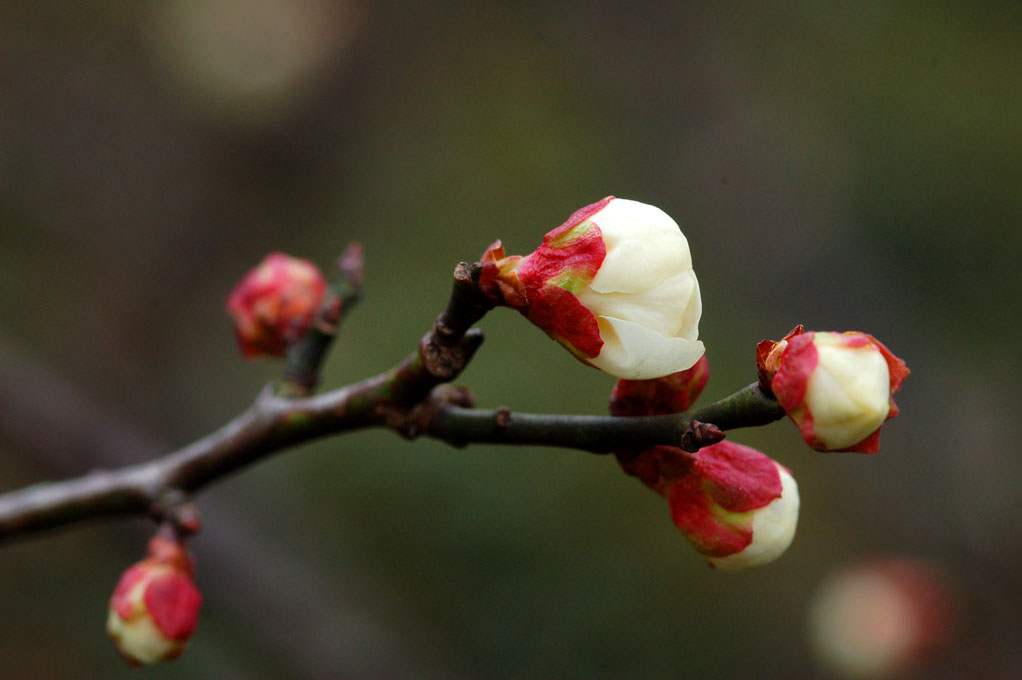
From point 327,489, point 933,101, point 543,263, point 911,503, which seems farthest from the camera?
point 933,101

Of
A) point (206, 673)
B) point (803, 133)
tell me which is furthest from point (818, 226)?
point (206, 673)

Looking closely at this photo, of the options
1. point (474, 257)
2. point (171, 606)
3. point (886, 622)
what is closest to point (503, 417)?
point (171, 606)

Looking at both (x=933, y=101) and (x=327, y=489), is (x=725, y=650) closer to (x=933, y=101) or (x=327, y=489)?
(x=327, y=489)

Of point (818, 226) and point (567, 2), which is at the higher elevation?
point (567, 2)

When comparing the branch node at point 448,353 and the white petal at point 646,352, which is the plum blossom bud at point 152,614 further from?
the white petal at point 646,352

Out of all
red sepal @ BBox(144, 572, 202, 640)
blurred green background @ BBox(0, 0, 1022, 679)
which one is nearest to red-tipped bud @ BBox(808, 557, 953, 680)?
blurred green background @ BBox(0, 0, 1022, 679)

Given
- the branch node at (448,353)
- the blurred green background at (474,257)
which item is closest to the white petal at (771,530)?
the branch node at (448,353)
